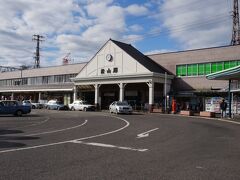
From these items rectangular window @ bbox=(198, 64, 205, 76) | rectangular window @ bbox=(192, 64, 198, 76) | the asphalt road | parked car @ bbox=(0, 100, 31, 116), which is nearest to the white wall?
rectangular window @ bbox=(192, 64, 198, 76)

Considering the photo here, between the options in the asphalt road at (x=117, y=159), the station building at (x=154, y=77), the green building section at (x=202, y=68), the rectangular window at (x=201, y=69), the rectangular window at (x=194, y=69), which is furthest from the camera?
the rectangular window at (x=194, y=69)

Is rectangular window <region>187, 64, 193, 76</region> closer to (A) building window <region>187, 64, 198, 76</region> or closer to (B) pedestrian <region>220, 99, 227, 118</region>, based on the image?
(A) building window <region>187, 64, 198, 76</region>

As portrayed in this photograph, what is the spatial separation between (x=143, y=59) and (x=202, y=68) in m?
9.42

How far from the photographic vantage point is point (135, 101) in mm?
53406

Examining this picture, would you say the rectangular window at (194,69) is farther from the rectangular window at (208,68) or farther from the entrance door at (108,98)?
the entrance door at (108,98)

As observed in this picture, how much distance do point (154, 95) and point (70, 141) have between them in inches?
1448

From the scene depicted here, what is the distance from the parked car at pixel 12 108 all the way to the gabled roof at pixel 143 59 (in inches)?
760

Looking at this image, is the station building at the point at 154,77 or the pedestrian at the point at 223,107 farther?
the station building at the point at 154,77

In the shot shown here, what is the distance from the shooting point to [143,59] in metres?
52.5

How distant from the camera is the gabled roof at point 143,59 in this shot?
49534 millimetres

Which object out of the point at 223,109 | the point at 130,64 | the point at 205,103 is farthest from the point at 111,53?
the point at 223,109

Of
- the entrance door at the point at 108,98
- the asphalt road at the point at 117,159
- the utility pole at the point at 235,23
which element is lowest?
the asphalt road at the point at 117,159

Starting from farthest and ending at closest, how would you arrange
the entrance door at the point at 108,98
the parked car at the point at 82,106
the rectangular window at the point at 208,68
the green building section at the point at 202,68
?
1. the entrance door at the point at 108,98
2. the parked car at the point at 82,106
3. the rectangular window at the point at 208,68
4. the green building section at the point at 202,68

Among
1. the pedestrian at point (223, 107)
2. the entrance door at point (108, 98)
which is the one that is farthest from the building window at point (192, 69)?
the entrance door at point (108, 98)
